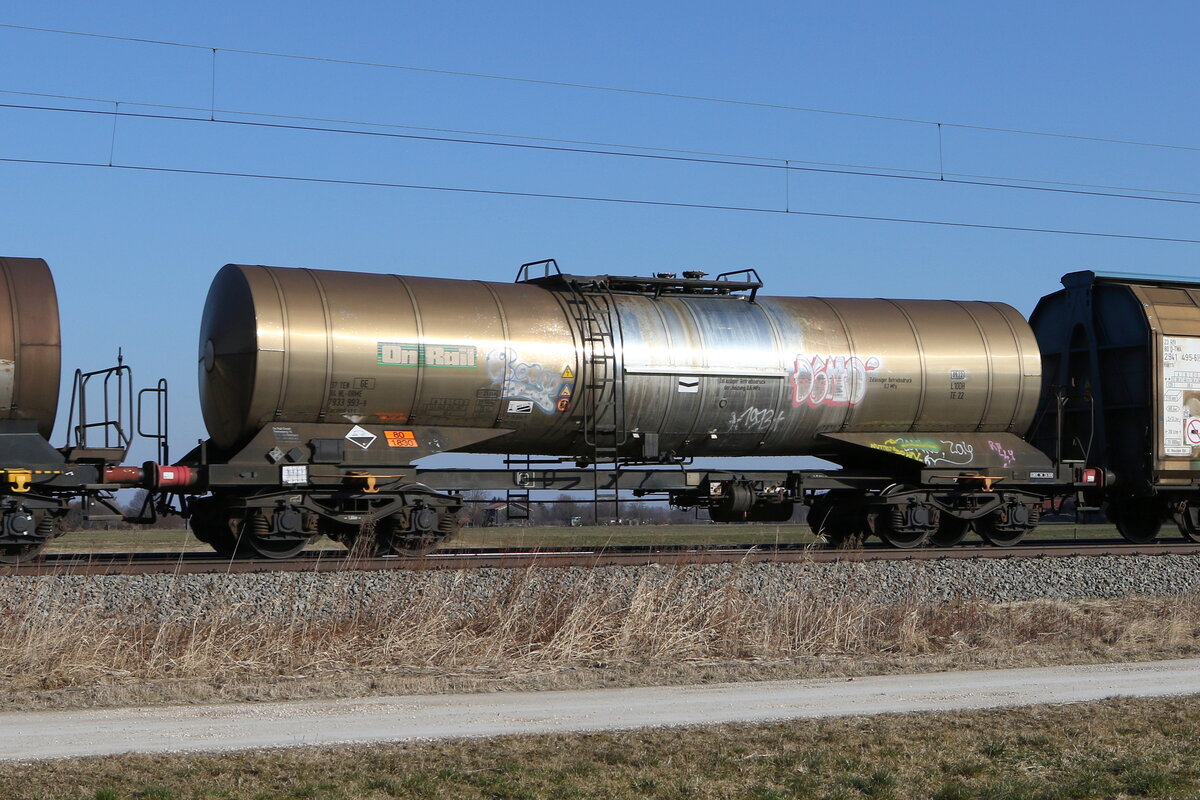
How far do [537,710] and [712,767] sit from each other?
6.81 ft

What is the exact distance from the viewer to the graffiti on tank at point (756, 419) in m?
17.8

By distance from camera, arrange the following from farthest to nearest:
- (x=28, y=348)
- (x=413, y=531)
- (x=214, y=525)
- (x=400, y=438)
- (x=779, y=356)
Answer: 1. (x=779, y=356)
2. (x=214, y=525)
3. (x=413, y=531)
4. (x=400, y=438)
5. (x=28, y=348)

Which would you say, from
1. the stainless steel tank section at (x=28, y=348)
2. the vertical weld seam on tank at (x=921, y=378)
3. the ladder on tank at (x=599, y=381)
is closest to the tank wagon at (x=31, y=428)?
the stainless steel tank section at (x=28, y=348)

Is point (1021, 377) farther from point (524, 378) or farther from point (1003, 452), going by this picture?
point (524, 378)

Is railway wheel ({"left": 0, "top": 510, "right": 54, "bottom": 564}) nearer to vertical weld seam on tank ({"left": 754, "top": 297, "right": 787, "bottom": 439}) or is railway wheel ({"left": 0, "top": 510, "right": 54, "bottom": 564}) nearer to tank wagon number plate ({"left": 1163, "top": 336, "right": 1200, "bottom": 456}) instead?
vertical weld seam on tank ({"left": 754, "top": 297, "right": 787, "bottom": 439})

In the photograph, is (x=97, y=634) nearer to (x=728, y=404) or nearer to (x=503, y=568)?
(x=503, y=568)

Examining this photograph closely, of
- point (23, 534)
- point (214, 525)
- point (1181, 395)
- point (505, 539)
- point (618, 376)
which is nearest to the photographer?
point (23, 534)

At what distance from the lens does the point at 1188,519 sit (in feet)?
68.2

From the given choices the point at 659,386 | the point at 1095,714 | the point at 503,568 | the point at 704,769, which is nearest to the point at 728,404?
the point at 659,386

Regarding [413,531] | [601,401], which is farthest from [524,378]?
[413,531]

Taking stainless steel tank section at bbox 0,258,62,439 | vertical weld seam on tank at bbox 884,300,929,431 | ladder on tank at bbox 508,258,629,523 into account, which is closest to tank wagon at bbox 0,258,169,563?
stainless steel tank section at bbox 0,258,62,439

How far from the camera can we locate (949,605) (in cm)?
1464

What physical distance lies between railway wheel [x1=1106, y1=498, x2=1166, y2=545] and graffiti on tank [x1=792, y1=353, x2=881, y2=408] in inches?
237

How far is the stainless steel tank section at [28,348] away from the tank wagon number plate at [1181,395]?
15.7 metres
